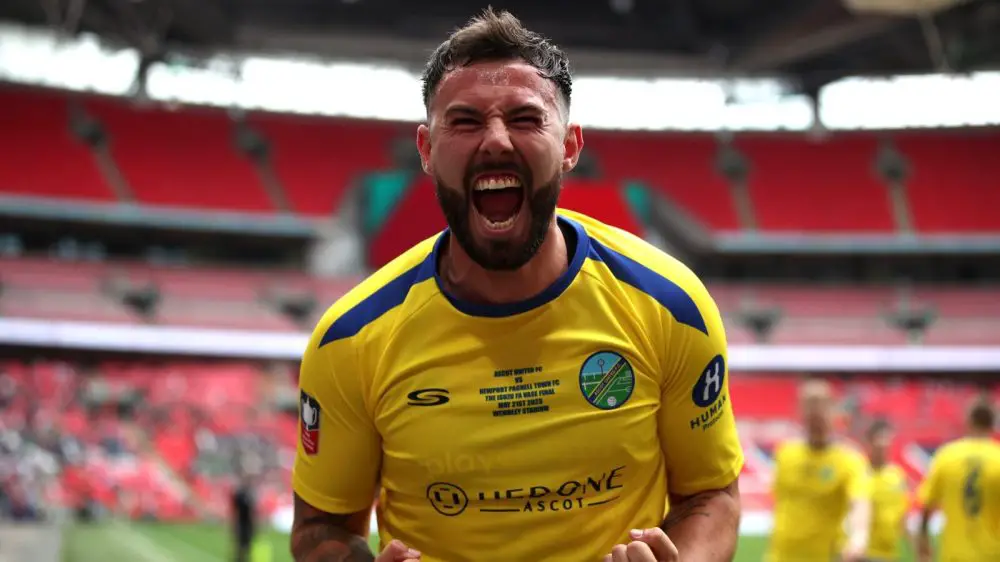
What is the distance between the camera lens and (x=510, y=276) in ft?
7.55

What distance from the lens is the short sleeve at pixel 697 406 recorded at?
2.34 meters

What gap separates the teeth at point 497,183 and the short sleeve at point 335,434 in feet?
1.74

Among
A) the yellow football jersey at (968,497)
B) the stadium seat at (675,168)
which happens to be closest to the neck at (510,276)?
the yellow football jersey at (968,497)

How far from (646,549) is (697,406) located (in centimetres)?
46

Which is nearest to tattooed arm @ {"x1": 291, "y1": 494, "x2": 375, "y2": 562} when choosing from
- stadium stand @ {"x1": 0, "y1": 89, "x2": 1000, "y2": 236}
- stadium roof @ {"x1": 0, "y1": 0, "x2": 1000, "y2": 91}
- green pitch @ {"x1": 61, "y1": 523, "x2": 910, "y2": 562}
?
green pitch @ {"x1": 61, "y1": 523, "x2": 910, "y2": 562}

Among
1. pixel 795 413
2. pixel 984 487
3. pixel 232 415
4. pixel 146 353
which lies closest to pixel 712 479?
pixel 984 487

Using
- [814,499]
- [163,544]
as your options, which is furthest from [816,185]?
[814,499]

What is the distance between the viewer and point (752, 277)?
35.7 metres

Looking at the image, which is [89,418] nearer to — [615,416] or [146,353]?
[146,353]

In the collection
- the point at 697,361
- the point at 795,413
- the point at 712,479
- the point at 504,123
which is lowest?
the point at 712,479

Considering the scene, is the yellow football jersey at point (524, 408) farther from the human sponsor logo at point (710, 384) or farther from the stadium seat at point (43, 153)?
the stadium seat at point (43, 153)

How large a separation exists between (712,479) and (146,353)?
1116 inches

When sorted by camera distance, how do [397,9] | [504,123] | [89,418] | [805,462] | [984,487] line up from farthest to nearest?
[397,9] → [89,418] → [805,462] → [984,487] → [504,123]

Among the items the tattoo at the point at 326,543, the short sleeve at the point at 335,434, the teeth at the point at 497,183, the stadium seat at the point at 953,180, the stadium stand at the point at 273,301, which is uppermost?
the stadium seat at the point at 953,180
